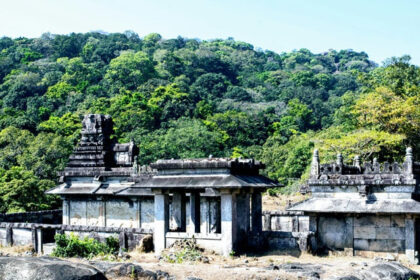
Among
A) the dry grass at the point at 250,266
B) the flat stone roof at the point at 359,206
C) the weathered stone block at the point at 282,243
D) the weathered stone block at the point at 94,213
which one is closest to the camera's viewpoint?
the dry grass at the point at 250,266

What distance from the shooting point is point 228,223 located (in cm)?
1862

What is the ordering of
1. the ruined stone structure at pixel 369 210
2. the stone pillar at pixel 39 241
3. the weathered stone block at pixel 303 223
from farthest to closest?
the weathered stone block at pixel 303 223, the stone pillar at pixel 39 241, the ruined stone structure at pixel 369 210

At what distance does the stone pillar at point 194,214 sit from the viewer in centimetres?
2017

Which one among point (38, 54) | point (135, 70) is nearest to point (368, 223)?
point (135, 70)

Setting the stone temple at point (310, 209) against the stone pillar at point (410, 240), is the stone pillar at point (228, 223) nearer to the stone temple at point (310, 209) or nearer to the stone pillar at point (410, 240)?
the stone temple at point (310, 209)

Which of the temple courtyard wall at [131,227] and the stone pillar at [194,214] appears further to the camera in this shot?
the stone pillar at [194,214]

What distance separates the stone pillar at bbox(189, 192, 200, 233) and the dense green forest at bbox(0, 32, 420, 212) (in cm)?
1737

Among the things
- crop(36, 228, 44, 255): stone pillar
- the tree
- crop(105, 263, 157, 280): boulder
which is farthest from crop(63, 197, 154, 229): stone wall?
the tree

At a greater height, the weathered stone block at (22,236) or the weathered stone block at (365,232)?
the weathered stone block at (365,232)

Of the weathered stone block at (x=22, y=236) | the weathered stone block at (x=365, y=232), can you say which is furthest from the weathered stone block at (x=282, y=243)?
the weathered stone block at (x=22, y=236)

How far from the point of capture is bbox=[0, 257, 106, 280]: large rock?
12117 millimetres

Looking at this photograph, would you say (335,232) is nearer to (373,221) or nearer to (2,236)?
(373,221)

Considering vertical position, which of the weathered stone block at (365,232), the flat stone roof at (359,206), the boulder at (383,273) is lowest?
the boulder at (383,273)

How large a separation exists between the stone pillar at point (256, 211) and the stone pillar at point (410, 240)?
497 cm
